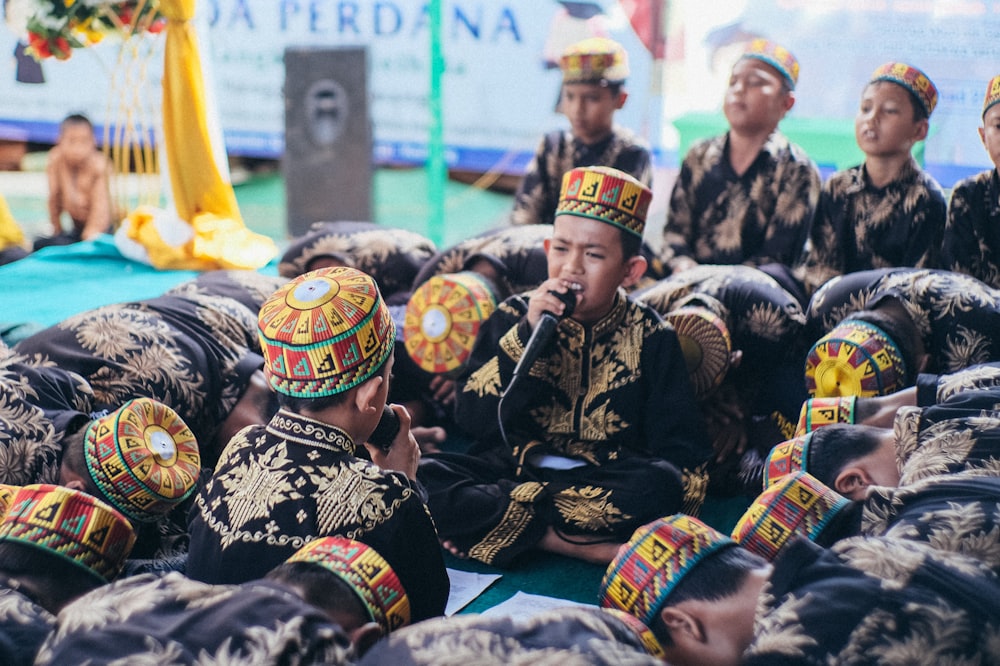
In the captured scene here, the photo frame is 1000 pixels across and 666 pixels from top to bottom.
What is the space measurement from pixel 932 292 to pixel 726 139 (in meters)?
1.55

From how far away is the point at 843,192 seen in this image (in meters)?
3.95

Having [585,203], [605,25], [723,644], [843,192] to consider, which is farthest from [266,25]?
[723,644]

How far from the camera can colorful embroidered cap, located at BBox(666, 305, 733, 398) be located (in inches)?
125

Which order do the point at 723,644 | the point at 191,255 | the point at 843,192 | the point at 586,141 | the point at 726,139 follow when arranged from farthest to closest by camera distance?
the point at 191,255, the point at 586,141, the point at 726,139, the point at 843,192, the point at 723,644

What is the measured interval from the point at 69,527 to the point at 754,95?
10.6 feet

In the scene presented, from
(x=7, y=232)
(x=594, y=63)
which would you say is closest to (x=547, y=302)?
(x=594, y=63)

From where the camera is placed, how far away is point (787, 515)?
2.04m

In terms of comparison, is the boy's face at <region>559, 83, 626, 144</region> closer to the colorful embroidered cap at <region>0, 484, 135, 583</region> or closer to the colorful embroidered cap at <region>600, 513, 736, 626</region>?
the colorful embroidered cap at <region>600, 513, 736, 626</region>

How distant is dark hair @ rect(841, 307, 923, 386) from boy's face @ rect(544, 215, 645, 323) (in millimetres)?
713

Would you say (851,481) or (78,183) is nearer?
(851,481)

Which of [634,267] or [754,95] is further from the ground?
[754,95]

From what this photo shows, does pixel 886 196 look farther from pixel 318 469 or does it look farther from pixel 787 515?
pixel 318 469

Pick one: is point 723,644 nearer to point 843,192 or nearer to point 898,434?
point 898,434

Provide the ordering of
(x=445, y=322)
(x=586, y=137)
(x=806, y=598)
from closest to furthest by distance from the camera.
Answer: (x=806, y=598) → (x=445, y=322) → (x=586, y=137)
